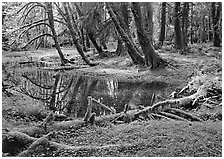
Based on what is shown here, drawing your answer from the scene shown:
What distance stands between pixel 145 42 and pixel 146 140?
11562mm

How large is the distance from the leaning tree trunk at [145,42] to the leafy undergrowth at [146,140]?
33.1ft

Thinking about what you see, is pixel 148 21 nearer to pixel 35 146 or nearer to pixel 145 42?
pixel 145 42

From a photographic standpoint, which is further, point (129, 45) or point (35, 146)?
→ point (129, 45)

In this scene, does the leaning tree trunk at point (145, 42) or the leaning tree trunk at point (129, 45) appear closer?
the leaning tree trunk at point (145, 42)

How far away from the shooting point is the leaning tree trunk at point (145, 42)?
18.1 metres

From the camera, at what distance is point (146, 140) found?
7.25 m

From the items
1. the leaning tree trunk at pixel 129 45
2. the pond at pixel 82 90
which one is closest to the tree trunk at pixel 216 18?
the leaning tree trunk at pixel 129 45

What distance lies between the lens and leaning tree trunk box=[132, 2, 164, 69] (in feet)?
59.3

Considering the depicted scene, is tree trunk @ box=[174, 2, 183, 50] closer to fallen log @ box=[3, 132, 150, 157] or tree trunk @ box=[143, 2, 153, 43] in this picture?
tree trunk @ box=[143, 2, 153, 43]

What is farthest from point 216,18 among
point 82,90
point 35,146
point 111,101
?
point 35,146

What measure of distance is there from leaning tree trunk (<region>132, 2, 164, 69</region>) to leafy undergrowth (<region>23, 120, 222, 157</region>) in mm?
10078

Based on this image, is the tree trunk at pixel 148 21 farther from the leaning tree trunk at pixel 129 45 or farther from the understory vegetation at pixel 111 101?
the leaning tree trunk at pixel 129 45

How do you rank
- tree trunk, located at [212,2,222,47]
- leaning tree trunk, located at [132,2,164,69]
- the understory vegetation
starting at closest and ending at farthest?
the understory vegetation < leaning tree trunk, located at [132,2,164,69] < tree trunk, located at [212,2,222,47]

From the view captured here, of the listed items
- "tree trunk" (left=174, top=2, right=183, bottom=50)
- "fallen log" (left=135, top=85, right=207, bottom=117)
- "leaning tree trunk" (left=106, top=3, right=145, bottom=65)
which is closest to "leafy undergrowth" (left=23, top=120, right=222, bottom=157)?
"fallen log" (left=135, top=85, right=207, bottom=117)
